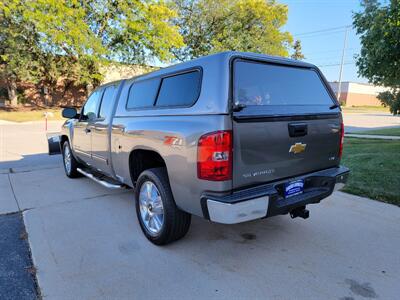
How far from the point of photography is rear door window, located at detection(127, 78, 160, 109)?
11.7 ft

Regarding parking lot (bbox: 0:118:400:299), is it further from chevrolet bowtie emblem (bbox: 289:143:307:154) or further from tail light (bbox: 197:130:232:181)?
chevrolet bowtie emblem (bbox: 289:143:307:154)

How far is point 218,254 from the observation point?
3.15 meters

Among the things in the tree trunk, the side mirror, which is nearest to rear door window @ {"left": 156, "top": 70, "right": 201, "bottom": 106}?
the side mirror

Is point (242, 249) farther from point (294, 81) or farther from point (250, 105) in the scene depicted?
point (294, 81)

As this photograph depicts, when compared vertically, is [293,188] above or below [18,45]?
below

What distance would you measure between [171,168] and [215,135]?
0.68 metres

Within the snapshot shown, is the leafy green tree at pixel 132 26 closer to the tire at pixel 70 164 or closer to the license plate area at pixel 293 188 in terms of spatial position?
the tire at pixel 70 164

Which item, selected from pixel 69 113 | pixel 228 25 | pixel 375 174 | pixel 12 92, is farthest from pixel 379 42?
pixel 12 92

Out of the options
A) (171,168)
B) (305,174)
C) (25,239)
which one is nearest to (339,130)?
(305,174)

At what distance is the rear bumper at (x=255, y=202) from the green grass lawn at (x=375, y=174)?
2.26 meters

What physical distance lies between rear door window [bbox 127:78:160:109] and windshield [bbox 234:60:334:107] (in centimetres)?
115

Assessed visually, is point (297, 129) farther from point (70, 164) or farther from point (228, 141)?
point (70, 164)

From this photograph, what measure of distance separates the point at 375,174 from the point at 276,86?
393 centimetres

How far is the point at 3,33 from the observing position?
23781mm
